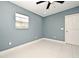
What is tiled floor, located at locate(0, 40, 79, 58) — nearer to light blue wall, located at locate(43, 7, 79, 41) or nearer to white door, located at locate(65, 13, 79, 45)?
white door, located at locate(65, 13, 79, 45)

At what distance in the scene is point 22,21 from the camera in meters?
4.13

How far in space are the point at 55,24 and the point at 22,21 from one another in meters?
2.91

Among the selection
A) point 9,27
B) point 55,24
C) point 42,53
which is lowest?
point 42,53

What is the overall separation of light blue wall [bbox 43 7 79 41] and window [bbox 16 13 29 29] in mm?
2506

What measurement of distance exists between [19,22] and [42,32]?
10.6ft

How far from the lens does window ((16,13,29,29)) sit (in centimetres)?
379

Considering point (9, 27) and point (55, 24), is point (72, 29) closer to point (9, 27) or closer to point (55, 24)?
point (55, 24)

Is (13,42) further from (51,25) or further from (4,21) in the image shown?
(51,25)

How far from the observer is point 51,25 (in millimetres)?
6152

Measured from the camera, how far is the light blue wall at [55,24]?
500cm

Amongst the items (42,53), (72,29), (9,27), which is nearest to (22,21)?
(9,27)

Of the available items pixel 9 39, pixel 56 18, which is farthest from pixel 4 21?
pixel 56 18

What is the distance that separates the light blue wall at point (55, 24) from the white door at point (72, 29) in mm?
286

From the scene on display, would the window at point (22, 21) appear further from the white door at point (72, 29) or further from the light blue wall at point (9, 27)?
the white door at point (72, 29)
